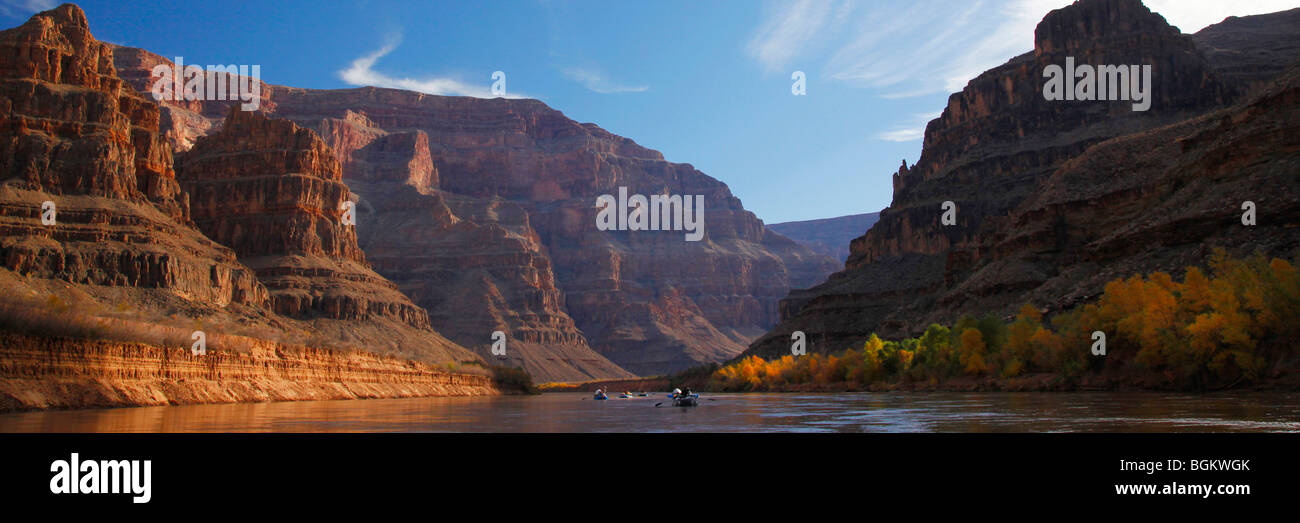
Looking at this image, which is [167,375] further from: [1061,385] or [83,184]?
[83,184]

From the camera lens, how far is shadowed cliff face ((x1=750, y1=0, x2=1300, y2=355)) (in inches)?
2938

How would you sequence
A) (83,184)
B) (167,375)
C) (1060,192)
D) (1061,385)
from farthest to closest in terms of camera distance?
(83,184)
(1060,192)
(167,375)
(1061,385)

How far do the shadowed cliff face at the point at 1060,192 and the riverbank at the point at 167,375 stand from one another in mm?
68061

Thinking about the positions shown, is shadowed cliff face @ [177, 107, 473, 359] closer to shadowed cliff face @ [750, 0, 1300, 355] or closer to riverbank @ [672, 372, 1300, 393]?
shadowed cliff face @ [750, 0, 1300, 355]

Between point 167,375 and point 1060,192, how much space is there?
98.9 m

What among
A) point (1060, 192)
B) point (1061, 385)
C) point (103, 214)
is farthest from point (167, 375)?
point (1060, 192)

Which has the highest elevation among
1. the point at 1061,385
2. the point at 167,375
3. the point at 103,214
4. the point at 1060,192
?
the point at 1060,192

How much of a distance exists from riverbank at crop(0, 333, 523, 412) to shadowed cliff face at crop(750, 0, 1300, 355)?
68.1 metres

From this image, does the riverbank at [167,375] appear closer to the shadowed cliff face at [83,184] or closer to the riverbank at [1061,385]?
the shadowed cliff face at [83,184]

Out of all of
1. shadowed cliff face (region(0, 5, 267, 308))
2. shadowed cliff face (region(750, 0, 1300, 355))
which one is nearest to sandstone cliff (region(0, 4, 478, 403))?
shadowed cliff face (region(0, 5, 267, 308))

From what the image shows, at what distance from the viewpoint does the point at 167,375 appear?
61406 millimetres

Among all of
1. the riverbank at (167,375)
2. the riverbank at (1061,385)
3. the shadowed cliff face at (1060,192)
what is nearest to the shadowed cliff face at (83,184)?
the riverbank at (167,375)
